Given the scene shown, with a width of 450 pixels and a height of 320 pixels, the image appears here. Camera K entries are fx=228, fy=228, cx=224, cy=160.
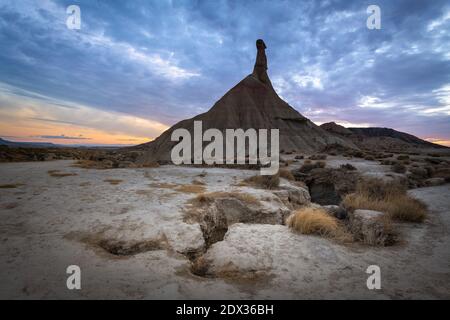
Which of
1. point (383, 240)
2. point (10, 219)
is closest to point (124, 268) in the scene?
point (10, 219)

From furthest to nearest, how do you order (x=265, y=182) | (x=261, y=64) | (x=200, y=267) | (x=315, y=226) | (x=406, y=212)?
(x=261, y=64) < (x=265, y=182) < (x=406, y=212) < (x=315, y=226) < (x=200, y=267)

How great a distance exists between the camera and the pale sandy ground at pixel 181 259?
94.4 inches

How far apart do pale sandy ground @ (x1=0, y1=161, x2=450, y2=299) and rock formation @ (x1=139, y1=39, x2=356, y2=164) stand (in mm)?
39075

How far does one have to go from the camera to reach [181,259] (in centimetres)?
318

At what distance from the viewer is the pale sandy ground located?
2398mm

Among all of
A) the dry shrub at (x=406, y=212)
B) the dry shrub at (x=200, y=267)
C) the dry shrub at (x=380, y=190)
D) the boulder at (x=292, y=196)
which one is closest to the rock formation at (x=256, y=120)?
the boulder at (x=292, y=196)

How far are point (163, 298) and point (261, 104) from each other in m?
54.1

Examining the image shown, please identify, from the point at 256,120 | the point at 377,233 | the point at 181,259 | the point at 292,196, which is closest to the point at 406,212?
the point at 377,233

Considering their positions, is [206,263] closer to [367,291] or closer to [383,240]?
[367,291]

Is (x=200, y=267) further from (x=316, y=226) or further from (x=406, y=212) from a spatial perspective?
(x=406, y=212)

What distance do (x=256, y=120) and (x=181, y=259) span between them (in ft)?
155

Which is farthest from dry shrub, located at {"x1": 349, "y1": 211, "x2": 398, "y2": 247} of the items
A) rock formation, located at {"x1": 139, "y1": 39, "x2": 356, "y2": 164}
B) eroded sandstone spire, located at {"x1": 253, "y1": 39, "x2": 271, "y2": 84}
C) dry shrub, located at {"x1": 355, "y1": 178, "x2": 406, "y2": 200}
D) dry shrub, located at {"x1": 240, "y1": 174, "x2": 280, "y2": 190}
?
eroded sandstone spire, located at {"x1": 253, "y1": 39, "x2": 271, "y2": 84}

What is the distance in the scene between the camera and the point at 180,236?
3.90 m

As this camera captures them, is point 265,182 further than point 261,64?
No
